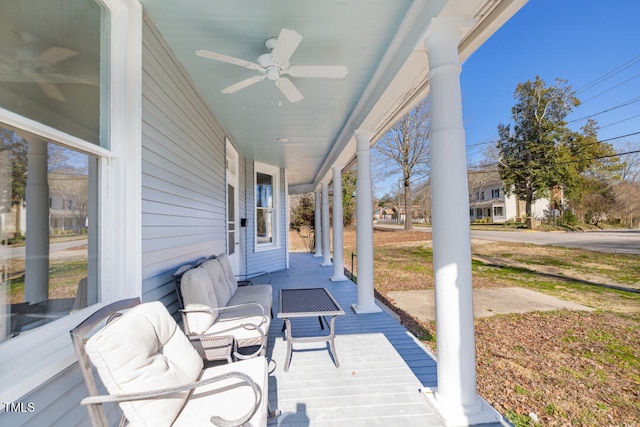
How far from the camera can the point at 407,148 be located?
18672 mm

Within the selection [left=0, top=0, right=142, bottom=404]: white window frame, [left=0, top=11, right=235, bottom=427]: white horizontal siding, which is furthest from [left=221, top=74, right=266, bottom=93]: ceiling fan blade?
[left=0, top=0, right=142, bottom=404]: white window frame

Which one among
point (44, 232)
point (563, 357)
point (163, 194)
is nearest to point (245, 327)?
point (163, 194)

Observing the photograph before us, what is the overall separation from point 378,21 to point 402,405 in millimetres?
2939

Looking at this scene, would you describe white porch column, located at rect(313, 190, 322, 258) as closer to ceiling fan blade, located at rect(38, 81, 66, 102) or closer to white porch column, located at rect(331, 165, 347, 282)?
white porch column, located at rect(331, 165, 347, 282)

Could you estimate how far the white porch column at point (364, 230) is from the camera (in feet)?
13.8

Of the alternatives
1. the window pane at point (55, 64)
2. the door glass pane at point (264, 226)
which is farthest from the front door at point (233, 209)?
the window pane at point (55, 64)

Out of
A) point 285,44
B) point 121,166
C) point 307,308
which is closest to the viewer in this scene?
point 121,166

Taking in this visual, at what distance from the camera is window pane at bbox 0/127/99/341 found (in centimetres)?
116

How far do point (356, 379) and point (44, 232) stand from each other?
237 centimetres

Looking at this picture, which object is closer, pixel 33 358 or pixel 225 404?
pixel 33 358

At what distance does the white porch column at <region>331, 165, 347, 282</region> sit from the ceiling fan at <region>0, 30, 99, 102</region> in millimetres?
5049

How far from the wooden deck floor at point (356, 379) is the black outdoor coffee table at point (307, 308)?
0.53 feet

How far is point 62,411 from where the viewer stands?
1.27 meters

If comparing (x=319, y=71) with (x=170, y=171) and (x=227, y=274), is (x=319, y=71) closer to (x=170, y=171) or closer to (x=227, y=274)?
(x=170, y=171)
